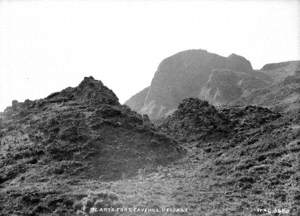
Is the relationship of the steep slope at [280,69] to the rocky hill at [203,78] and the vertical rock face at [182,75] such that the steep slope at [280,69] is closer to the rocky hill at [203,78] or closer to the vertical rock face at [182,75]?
the rocky hill at [203,78]

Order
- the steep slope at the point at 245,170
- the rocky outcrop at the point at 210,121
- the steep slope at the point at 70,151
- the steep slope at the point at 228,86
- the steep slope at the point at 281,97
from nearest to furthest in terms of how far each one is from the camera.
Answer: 1. the steep slope at the point at 245,170
2. the steep slope at the point at 70,151
3. the rocky outcrop at the point at 210,121
4. the steep slope at the point at 281,97
5. the steep slope at the point at 228,86

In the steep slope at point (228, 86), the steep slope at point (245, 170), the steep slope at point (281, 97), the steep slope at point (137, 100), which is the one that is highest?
the steep slope at point (137, 100)

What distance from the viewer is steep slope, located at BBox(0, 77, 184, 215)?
16391 millimetres

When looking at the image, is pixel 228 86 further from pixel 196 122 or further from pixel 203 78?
pixel 196 122

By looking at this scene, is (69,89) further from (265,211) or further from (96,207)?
(265,211)

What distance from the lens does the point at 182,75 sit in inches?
3775

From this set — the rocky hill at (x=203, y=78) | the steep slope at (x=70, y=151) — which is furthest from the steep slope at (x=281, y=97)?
the steep slope at (x=70, y=151)

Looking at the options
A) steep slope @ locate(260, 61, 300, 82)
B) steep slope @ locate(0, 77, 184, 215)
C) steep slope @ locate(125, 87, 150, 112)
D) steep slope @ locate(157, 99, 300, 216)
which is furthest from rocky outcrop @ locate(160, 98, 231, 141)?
steep slope @ locate(125, 87, 150, 112)

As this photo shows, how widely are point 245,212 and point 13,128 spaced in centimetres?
2530

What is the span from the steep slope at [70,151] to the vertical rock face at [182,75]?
187 feet

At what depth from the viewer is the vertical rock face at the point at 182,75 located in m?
90.5

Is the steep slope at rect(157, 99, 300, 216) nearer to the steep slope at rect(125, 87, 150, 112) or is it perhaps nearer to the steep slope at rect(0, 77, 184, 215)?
the steep slope at rect(0, 77, 184, 215)

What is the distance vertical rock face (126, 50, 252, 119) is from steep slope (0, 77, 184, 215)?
56873mm

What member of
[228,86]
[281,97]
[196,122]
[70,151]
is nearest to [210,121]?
[196,122]
